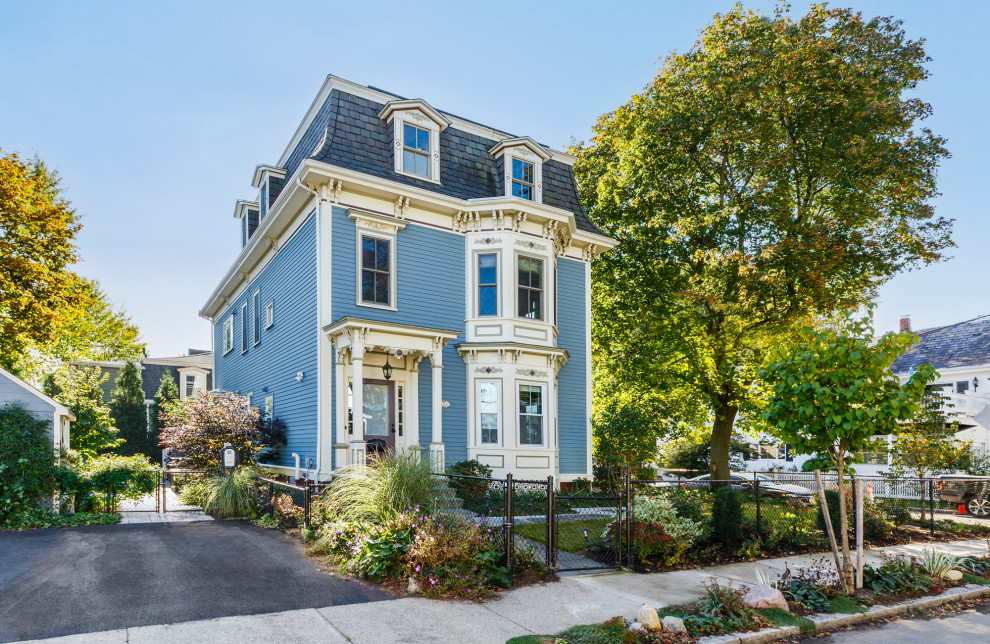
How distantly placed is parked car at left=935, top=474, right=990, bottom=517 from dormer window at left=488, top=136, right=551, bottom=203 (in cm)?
1244

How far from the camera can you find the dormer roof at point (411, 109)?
600 inches

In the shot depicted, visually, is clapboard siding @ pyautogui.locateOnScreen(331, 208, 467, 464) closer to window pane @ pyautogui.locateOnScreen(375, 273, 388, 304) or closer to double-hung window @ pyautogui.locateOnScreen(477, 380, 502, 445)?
window pane @ pyautogui.locateOnScreen(375, 273, 388, 304)

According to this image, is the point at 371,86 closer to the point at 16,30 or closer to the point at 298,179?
the point at 298,179

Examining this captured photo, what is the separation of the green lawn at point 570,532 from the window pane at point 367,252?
692 centimetres

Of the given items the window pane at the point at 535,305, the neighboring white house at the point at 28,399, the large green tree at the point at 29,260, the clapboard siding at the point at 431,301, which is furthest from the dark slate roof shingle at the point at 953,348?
the large green tree at the point at 29,260

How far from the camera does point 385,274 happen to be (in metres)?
14.8

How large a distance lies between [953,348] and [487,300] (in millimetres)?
26217

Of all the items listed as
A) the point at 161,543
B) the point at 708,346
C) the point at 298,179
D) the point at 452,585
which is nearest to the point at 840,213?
the point at 708,346

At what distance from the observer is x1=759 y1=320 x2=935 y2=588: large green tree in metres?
7.45

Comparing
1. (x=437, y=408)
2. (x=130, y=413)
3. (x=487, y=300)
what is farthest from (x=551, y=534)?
(x=130, y=413)

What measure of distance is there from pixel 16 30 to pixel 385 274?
25.3 feet

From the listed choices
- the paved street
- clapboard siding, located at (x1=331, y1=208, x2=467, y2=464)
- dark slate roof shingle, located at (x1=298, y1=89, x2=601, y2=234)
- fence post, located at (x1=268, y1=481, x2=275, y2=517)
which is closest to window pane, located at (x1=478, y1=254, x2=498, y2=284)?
clapboard siding, located at (x1=331, y1=208, x2=467, y2=464)

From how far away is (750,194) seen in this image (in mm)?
20000

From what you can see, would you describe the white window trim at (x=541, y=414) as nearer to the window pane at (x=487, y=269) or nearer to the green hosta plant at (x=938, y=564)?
the window pane at (x=487, y=269)
